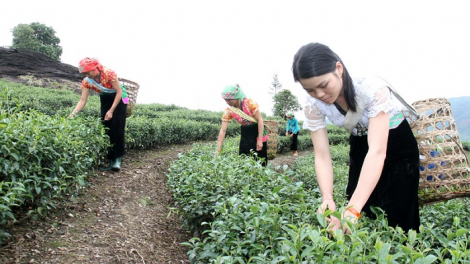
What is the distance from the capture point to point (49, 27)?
92.8 feet

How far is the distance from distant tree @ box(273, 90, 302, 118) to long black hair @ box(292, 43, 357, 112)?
2223 centimetres

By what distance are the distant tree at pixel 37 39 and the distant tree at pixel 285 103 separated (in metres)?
17.9

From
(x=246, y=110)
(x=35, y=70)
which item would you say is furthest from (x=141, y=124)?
(x=35, y=70)

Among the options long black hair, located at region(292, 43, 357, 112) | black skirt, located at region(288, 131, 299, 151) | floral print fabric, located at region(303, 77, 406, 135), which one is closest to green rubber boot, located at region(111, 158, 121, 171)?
floral print fabric, located at region(303, 77, 406, 135)

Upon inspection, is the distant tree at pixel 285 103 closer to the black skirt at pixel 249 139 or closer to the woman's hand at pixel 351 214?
the black skirt at pixel 249 139

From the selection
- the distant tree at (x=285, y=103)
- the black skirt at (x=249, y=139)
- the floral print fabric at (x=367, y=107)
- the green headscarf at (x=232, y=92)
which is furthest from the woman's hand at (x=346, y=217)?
the distant tree at (x=285, y=103)

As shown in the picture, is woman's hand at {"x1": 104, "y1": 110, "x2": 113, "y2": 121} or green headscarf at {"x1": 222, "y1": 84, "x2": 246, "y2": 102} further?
woman's hand at {"x1": 104, "y1": 110, "x2": 113, "y2": 121}

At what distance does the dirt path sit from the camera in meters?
2.42

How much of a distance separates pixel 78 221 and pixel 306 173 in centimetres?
437

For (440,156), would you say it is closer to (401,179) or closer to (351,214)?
(401,179)

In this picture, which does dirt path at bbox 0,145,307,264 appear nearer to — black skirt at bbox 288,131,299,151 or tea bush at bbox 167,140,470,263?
tea bush at bbox 167,140,470,263

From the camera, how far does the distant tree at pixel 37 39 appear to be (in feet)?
84.4

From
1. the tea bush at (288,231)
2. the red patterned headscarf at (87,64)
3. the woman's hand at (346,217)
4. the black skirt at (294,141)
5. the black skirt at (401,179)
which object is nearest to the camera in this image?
the tea bush at (288,231)

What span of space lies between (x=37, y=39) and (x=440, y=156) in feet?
103
